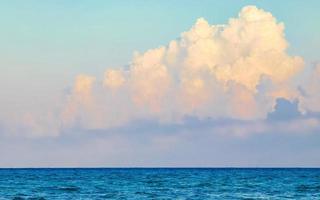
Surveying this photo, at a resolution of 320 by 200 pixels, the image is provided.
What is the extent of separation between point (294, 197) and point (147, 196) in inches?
677

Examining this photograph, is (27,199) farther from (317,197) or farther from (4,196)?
(317,197)

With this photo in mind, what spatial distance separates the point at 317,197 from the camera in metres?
69.8

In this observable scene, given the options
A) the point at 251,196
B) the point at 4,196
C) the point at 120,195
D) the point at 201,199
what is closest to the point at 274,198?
the point at 251,196

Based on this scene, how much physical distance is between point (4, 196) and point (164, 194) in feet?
Result: 61.7

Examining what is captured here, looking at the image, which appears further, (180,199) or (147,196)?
(147,196)

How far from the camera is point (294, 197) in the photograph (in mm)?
71188

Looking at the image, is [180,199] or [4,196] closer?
[180,199]

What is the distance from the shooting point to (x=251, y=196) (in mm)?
69938

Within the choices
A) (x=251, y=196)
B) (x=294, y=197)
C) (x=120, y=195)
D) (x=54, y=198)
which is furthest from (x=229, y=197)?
(x=54, y=198)

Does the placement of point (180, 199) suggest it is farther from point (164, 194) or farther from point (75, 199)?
point (75, 199)

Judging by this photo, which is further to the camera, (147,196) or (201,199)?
(147,196)

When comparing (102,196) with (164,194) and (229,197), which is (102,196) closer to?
(164,194)

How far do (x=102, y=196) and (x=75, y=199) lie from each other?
5.20m

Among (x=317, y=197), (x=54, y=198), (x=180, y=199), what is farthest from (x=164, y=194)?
(x=317, y=197)
